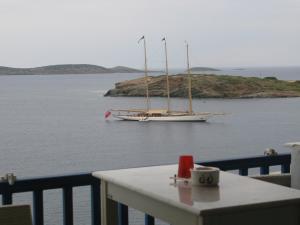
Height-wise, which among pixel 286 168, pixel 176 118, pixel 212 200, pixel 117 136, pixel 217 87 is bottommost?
pixel 117 136

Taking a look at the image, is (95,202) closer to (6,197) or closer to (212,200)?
(6,197)

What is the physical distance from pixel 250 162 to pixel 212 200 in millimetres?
1611

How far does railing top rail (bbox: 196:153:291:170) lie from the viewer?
3579mm

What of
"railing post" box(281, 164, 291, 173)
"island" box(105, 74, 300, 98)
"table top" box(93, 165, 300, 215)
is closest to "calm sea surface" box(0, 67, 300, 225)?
"island" box(105, 74, 300, 98)

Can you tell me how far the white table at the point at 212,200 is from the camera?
208 centimetres

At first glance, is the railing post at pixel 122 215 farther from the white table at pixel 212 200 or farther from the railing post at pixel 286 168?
the railing post at pixel 286 168

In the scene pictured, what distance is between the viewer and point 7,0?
27.1m

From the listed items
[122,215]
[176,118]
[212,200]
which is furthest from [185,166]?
[176,118]

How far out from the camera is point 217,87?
3002 inches

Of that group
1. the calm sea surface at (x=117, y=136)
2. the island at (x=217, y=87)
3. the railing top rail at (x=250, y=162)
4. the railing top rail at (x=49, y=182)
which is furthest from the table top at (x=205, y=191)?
the island at (x=217, y=87)

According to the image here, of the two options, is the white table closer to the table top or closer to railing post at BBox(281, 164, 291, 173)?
the table top

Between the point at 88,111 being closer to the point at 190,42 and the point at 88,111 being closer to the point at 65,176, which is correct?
the point at 190,42

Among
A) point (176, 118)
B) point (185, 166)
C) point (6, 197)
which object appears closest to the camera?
point (185, 166)

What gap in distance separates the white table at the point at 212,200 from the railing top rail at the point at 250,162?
2.93 feet
